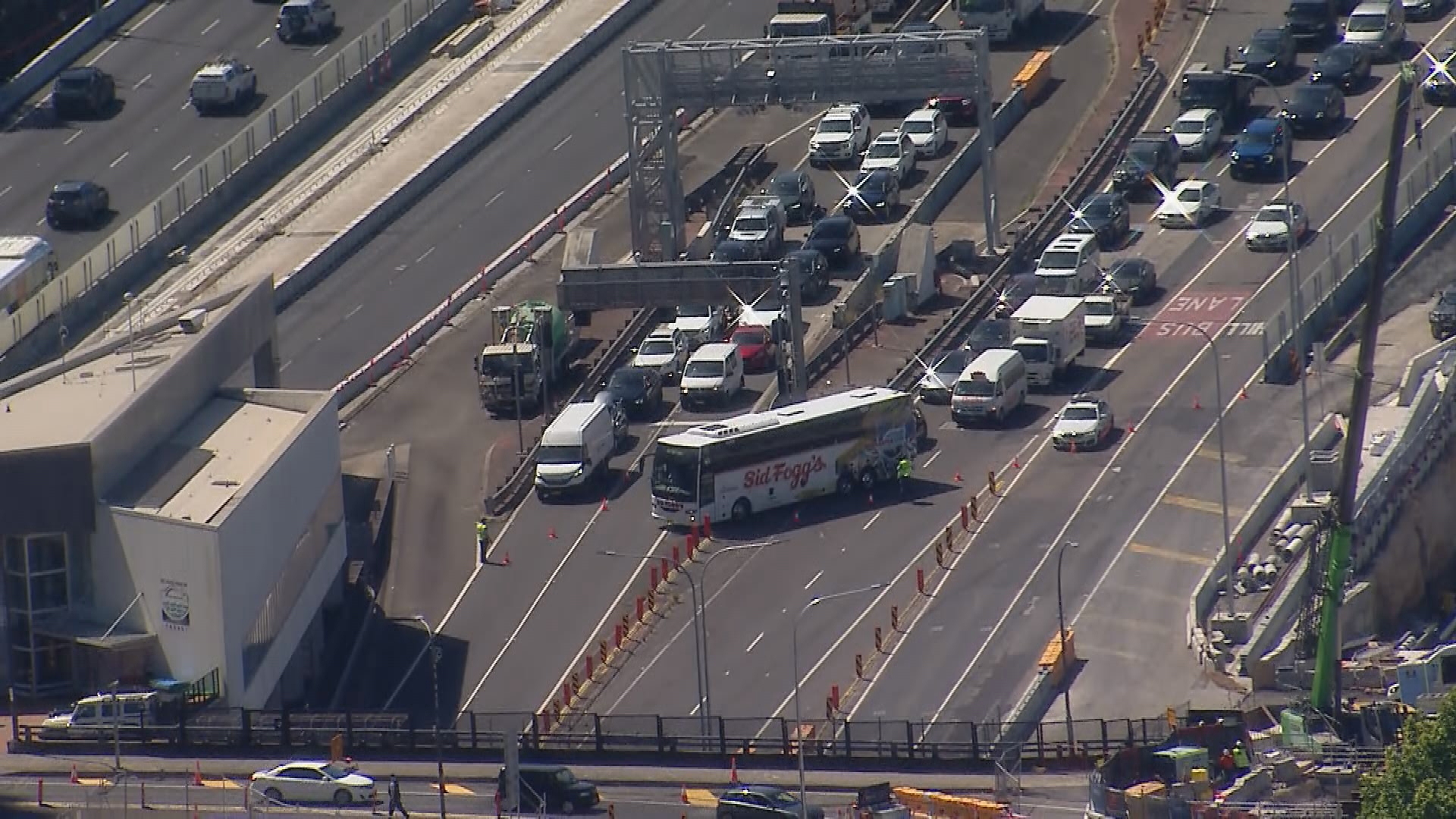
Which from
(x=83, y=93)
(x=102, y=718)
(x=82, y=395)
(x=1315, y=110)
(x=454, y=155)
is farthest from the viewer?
(x=83, y=93)

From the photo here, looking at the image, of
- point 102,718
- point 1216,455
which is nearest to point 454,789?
point 102,718

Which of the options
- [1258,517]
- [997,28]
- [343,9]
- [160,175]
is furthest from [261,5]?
[1258,517]

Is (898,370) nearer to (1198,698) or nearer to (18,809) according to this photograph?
(1198,698)

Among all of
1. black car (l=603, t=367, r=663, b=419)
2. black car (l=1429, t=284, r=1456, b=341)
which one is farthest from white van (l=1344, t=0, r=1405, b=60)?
black car (l=603, t=367, r=663, b=419)

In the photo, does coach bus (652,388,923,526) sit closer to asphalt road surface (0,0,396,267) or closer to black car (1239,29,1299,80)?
black car (1239,29,1299,80)

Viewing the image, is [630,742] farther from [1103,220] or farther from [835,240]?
[1103,220]
